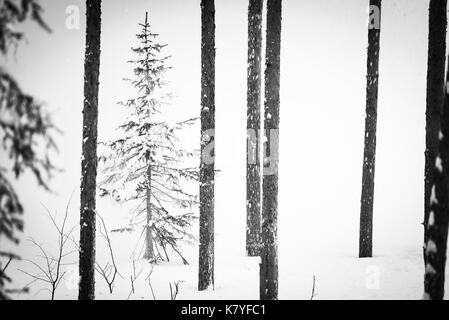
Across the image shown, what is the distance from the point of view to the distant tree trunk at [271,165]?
26.2 feet

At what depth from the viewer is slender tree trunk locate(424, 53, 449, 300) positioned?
5793mm

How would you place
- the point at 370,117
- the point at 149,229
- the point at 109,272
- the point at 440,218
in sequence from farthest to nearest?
the point at 149,229 → the point at 109,272 → the point at 370,117 → the point at 440,218

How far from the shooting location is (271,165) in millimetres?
8008

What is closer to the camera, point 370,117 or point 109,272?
point 370,117

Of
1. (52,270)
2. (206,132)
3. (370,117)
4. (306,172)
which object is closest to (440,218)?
(206,132)

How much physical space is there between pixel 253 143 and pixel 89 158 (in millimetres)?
6607

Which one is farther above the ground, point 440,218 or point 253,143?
point 253,143

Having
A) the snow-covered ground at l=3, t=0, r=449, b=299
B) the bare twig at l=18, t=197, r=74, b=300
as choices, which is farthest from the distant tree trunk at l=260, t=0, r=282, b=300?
the bare twig at l=18, t=197, r=74, b=300

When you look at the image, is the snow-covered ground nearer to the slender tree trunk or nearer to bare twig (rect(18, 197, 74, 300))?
bare twig (rect(18, 197, 74, 300))

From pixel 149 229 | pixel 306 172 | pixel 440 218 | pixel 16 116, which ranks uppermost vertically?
pixel 16 116

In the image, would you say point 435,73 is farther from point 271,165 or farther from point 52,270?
point 52,270

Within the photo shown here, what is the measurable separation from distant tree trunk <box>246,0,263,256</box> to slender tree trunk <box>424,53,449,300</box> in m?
6.94

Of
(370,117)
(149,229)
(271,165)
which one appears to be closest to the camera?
(271,165)
